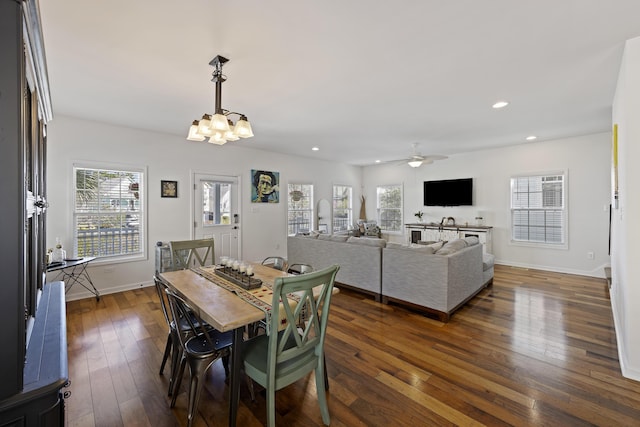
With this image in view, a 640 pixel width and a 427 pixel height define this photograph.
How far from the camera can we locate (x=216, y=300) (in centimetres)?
197

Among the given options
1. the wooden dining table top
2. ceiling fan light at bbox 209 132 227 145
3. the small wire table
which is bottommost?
the small wire table

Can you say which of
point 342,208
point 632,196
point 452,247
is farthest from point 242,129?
point 342,208

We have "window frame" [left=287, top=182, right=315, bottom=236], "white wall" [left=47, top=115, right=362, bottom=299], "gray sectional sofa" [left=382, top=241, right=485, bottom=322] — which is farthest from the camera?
"window frame" [left=287, top=182, right=315, bottom=236]

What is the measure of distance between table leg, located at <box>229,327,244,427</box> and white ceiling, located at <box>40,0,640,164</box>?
81.6 inches

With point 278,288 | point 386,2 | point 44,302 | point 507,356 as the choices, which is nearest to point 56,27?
point 44,302

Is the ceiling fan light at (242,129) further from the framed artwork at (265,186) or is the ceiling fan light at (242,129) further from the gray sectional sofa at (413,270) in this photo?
the framed artwork at (265,186)

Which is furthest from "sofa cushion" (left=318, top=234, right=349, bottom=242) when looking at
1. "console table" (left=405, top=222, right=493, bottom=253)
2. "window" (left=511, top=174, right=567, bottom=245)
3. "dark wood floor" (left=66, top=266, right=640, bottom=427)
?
"window" (left=511, top=174, right=567, bottom=245)

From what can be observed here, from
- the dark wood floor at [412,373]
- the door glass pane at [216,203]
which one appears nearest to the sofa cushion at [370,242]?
the dark wood floor at [412,373]

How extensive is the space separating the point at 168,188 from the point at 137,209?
59 centimetres

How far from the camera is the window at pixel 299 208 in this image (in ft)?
22.9

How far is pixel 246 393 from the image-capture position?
2.11 meters

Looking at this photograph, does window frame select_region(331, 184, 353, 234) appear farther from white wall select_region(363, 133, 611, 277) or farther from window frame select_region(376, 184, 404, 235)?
white wall select_region(363, 133, 611, 277)

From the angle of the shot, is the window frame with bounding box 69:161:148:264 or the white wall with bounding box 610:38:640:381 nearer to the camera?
the white wall with bounding box 610:38:640:381

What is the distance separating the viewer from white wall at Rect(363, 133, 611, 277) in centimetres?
504
